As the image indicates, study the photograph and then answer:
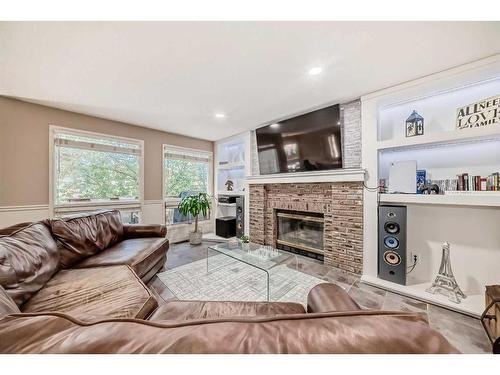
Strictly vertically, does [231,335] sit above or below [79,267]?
above

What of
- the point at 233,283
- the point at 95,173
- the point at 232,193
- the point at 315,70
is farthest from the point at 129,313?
the point at 232,193

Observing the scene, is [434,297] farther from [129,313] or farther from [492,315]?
[129,313]

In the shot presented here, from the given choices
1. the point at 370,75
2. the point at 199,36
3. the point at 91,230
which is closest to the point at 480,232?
the point at 370,75

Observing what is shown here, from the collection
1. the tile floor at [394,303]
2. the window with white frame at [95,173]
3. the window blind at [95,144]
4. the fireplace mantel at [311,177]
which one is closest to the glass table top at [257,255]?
the tile floor at [394,303]

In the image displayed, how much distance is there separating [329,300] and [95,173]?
3850 millimetres

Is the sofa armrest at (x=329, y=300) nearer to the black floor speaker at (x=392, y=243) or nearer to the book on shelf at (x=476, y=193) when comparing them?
the black floor speaker at (x=392, y=243)

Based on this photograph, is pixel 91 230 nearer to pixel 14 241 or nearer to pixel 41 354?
pixel 14 241

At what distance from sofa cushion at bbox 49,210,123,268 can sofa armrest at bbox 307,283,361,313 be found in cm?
235

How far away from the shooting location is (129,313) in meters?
1.21

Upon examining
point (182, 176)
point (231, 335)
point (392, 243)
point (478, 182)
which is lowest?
point (392, 243)

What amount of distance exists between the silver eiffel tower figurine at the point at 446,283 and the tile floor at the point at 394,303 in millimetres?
201

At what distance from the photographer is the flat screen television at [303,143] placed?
2.75 metres

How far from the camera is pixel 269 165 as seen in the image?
3.62 meters

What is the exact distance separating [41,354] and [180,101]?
2719 millimetres
